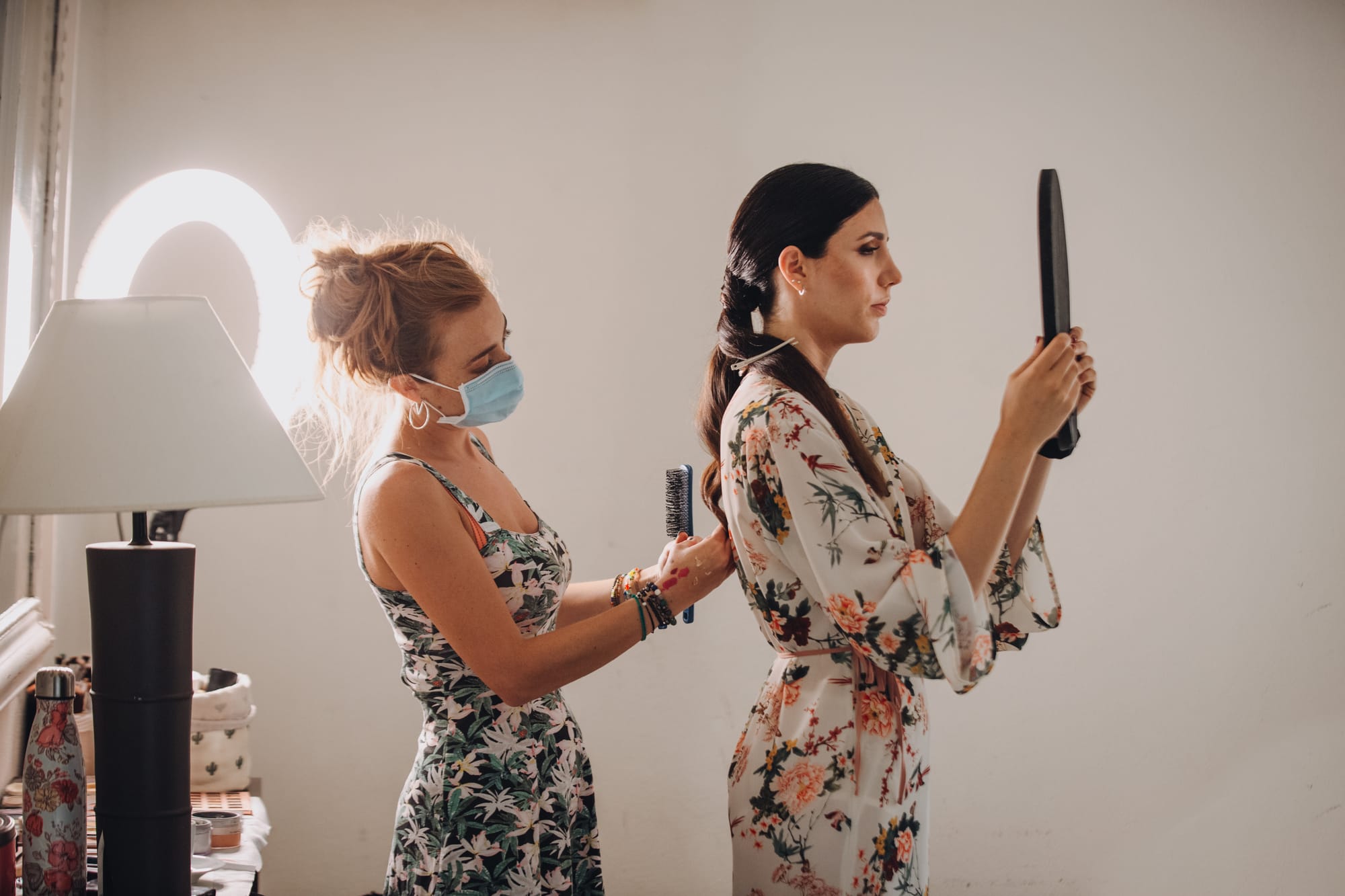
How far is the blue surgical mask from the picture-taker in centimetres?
150

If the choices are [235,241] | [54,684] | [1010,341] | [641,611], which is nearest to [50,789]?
[54,684]

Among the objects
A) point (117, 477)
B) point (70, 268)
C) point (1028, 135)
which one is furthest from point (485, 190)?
point (117, 477)

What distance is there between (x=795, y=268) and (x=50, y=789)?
40.8 inches

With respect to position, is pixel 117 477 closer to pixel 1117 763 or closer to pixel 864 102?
pixel 864 102

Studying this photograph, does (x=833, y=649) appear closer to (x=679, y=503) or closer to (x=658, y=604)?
(x=658, y=604)

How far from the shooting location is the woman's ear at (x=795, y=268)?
1.28 metres

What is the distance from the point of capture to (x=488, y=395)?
151 centimetres

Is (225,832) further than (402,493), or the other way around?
(225,832)

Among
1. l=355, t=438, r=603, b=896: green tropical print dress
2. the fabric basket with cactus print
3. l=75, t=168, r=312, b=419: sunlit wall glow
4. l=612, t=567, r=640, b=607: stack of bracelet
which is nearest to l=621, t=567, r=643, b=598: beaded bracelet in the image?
l=612, t=567, r=640, b=607: stack of bracelet

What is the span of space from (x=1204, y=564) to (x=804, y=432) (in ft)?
7.64

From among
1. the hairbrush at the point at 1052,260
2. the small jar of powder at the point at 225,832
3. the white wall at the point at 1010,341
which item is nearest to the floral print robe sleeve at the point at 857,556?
the hairbrush at the point at 1052,260

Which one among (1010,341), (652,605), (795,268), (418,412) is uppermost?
(1010,341)

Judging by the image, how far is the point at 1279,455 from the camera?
298 centimetres

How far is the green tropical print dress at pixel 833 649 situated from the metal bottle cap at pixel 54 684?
763 millimetres
